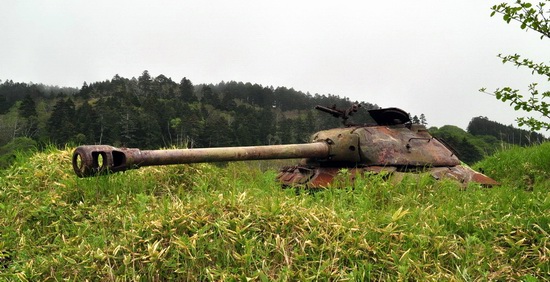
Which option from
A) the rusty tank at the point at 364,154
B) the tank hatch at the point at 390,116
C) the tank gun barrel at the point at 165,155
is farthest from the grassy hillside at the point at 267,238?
the tank hatch at the point at 390,116

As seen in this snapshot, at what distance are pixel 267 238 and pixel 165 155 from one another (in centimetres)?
218

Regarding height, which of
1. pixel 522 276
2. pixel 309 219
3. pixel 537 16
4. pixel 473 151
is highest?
pixel 537 16

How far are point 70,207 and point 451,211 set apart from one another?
11.9 ft

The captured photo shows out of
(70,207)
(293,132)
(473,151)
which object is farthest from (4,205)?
(293,132)

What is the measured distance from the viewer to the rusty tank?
5930 mm

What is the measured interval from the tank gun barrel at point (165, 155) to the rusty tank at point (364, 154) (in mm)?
13

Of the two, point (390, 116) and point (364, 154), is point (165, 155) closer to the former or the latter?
point (364, 154)

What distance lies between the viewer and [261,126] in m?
54.1

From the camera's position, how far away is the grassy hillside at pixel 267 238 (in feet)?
10.2

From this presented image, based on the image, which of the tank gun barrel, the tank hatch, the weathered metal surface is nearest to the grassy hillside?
the tank gun barrel

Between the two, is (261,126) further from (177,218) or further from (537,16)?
(177,218)

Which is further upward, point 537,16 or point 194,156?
point 537,16

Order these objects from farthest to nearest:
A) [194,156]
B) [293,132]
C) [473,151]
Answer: [293,132], [473,151], [194,156]

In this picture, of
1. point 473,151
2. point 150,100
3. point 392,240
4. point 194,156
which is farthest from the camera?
point 150,100
